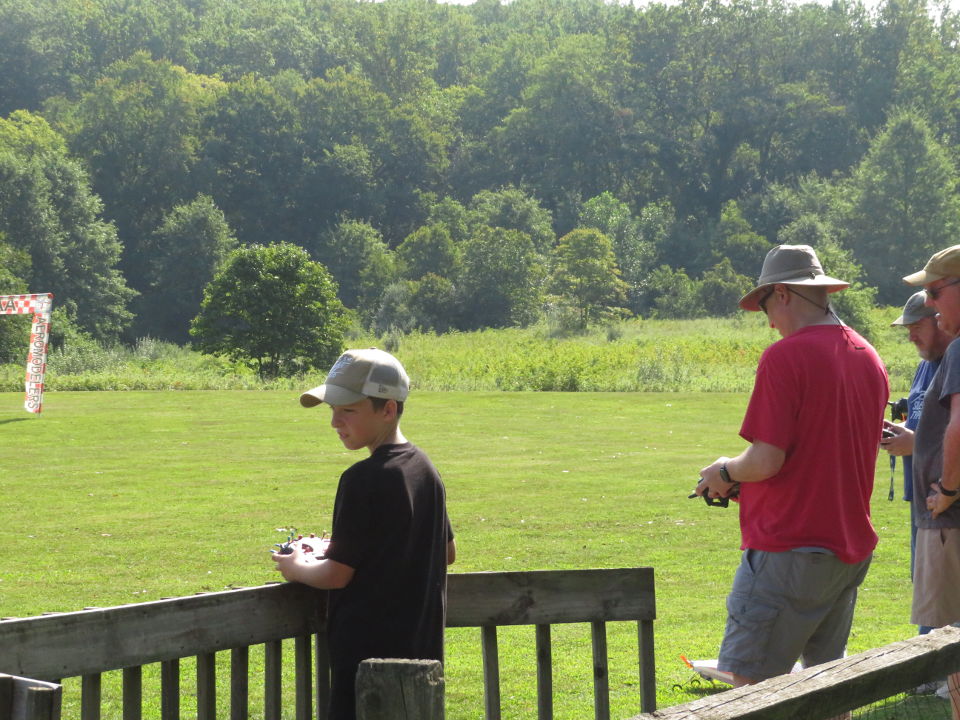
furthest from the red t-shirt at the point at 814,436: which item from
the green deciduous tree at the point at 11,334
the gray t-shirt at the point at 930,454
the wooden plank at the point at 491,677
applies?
the green deciduous tree at the point at 11,334

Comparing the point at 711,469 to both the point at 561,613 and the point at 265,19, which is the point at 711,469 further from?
the point at 265,19

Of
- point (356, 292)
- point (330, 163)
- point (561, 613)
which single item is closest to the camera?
point (561, 613)

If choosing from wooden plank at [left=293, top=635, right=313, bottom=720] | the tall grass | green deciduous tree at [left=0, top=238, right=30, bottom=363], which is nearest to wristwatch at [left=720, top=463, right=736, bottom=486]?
wooden plank at [left=293, top=635, right=313, bottom=720]

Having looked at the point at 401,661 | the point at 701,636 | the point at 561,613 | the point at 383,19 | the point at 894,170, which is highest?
the point at 383,19

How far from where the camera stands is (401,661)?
2.32 metres

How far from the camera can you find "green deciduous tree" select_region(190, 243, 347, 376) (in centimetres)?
5094

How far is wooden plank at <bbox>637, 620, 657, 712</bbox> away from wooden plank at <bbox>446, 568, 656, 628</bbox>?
4 centimetres

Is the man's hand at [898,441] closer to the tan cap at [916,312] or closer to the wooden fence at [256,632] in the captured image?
the tan cap at [916,312]

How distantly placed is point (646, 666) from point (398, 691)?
218 cm

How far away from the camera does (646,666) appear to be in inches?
171

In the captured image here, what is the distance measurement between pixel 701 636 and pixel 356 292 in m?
94.7

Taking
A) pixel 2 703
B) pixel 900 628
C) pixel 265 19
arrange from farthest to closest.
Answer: pixel 265 19 → pixel 900 628 → pixel 2 703

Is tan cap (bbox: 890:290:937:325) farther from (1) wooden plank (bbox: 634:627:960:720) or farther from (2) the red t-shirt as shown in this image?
(1) wooden plank (bbox: 634:627:960:720)

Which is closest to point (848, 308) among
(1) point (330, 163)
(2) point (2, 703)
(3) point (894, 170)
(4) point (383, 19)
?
(3) point (894, 170)
